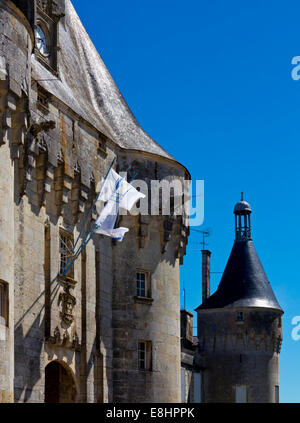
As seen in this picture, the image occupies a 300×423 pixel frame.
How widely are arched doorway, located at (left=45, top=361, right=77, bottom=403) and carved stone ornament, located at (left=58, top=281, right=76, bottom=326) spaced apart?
1.33 metres

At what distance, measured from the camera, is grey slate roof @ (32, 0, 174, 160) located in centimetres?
2708

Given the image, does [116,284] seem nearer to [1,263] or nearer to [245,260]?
[1,263]

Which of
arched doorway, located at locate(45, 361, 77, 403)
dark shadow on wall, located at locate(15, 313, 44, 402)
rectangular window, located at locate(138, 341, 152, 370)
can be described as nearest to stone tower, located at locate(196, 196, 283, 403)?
rectangular window, located at locate(138, 341, 152, 370)

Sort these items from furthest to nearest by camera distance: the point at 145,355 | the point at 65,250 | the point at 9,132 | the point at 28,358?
the point at 145,355 → the point at 65,250 → the point at 28,358 → the point at 9,132

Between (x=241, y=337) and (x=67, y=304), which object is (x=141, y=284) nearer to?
(x=67, y=304)

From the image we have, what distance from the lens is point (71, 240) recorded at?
2395 centimetres

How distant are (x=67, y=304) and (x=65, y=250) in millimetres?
1413

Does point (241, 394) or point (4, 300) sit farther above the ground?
point (4, 300)

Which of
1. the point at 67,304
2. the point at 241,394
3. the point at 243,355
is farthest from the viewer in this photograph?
the point at 243,355

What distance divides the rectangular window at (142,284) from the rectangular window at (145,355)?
139 cm

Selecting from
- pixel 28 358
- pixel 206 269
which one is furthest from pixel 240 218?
pixel 28 358

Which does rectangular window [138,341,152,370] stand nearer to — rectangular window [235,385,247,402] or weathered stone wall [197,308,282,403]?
weathered stone wall [197,308,282,403]

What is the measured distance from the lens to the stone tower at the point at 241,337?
4484 cm

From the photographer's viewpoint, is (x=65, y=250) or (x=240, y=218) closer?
(x=65, y=250)
